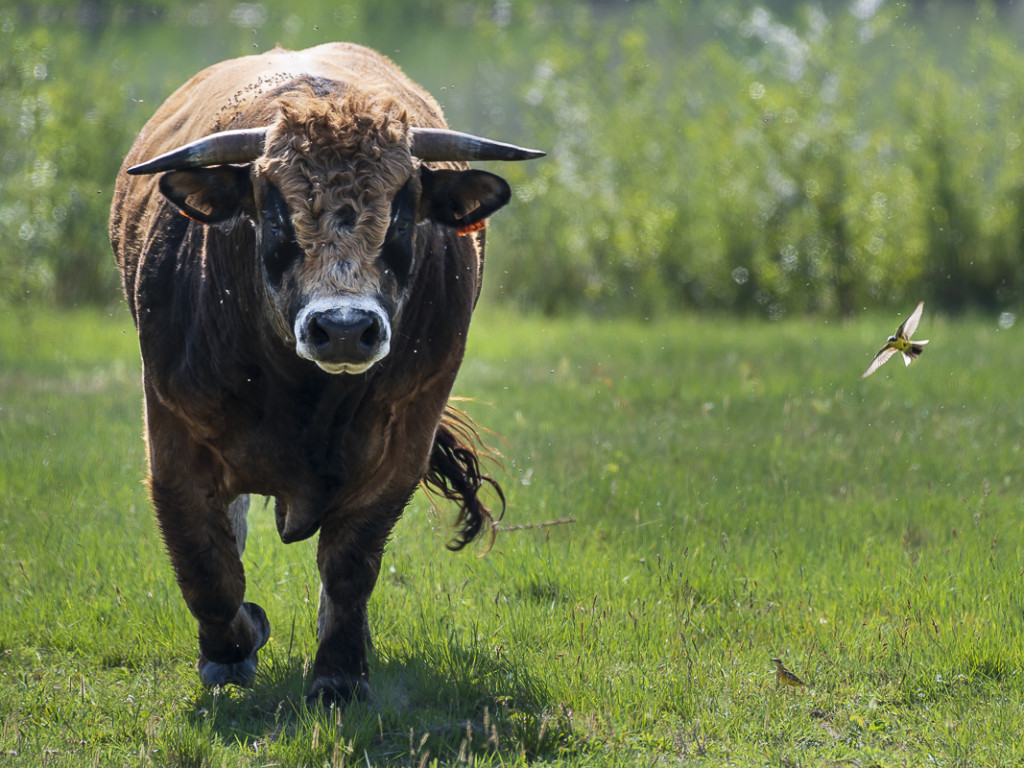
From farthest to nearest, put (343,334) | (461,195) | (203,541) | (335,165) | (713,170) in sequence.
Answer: (713,170), (203,541), (461,195), (335,165), (343,334)

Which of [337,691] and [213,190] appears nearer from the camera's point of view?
[213,190]

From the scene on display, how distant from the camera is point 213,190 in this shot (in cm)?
446

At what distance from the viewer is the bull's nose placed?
3.83 meters

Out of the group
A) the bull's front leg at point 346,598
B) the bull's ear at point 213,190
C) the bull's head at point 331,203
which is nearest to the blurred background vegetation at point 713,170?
the bull's front leg at point 346,598

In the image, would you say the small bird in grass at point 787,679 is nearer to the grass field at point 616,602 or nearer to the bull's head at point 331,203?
the grass field at point 616,602

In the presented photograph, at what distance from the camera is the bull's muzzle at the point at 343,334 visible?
12.6 ft

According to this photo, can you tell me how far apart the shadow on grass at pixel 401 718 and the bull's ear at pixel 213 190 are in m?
1.73

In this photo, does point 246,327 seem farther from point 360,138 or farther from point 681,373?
point 681,373

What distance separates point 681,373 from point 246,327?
6.14 m

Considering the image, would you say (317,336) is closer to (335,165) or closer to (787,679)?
(335,165)

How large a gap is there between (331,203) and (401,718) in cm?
180

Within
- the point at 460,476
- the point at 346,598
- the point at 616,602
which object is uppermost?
the point at 460,476

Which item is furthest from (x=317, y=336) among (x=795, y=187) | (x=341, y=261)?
(x=795, y=187)

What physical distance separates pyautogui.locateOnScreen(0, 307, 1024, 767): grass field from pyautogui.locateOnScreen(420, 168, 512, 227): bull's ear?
165cm
